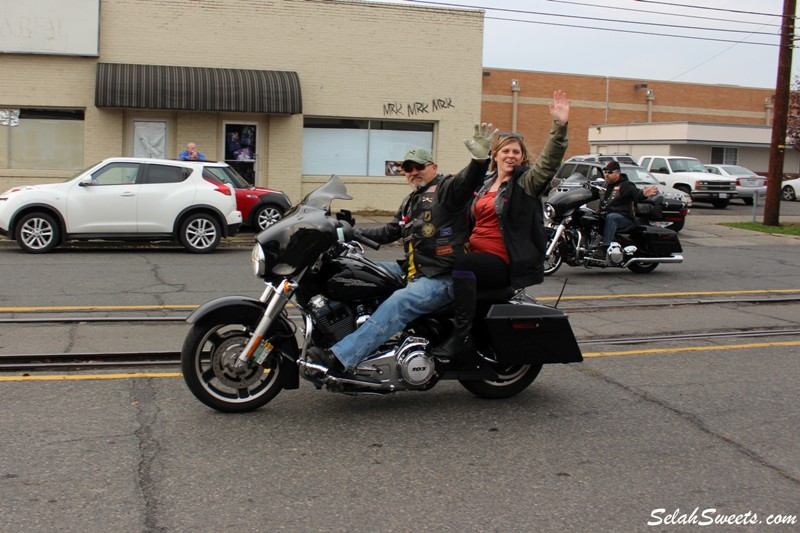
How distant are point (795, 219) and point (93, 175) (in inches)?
810

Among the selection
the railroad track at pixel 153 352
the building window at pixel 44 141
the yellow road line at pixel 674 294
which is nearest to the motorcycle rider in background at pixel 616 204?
the yellow road line at pixel 674 294

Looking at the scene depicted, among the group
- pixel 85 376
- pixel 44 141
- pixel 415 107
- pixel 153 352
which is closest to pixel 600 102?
pixel 415 107

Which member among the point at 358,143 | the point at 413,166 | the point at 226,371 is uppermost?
the point at 358,143

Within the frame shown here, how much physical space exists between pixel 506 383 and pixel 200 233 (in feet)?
33.2

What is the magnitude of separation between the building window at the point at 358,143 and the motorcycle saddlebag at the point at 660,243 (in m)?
11.6

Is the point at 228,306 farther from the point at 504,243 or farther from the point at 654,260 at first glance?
the point at 654,260

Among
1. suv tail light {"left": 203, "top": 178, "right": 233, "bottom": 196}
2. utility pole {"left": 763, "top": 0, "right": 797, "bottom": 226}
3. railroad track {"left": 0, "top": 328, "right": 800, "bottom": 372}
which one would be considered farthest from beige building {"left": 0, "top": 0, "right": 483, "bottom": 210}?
railroad track {"left": 0, "top": 328, "right": 800, "bottom": 372}

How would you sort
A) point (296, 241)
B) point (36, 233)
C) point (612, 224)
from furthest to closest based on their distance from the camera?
point (36, 233) → point (612, 224) → point (296, 241)

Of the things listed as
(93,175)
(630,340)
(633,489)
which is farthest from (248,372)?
(93,175)

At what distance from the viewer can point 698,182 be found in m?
30.5

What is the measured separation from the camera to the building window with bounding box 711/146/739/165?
43.7 meters

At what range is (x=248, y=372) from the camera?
549 cm

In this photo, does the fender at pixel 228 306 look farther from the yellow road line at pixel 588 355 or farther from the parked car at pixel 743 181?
the parked car at pixel 743 181

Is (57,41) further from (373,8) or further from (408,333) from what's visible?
(408,333)
